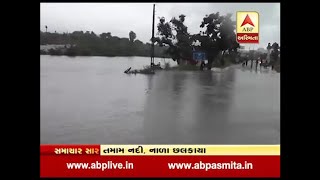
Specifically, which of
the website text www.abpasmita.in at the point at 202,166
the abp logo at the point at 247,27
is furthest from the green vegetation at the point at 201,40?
the website text www.abpasmita.in at the point at 202,166

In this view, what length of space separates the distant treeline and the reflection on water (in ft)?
0.34

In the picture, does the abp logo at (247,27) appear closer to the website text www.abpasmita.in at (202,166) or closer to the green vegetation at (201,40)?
the green vegetation at (201,40)

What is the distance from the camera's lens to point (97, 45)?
623 centimetres

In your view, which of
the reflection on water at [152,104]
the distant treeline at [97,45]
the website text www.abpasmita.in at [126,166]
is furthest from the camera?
the distant treeline at [97,45]

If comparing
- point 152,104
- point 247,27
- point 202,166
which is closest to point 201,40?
point 247,27

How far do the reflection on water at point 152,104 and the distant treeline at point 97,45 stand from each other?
10cm

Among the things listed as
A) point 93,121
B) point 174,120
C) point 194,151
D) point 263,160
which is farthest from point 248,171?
point 93,121

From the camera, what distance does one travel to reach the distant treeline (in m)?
6.05

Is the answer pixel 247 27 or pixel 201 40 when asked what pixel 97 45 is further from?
pixel 247 27

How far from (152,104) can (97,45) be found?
1.11 m

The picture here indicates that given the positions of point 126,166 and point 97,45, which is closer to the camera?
point 126,166

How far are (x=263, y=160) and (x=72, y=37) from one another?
9.74 feet

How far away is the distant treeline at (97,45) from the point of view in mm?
6055
